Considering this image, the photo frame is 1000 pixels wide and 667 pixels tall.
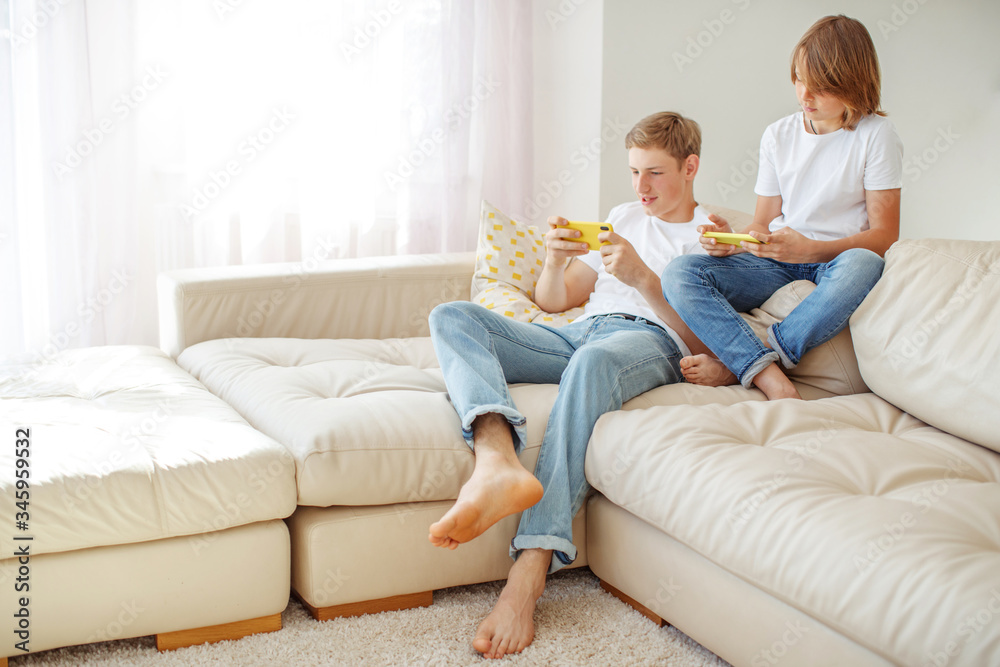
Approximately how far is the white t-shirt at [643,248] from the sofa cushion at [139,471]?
0.83 meters

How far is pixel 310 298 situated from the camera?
7.32 feet

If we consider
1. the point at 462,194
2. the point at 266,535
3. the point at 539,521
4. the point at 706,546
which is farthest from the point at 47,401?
the point at 462,194

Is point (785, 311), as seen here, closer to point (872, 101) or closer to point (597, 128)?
point (872, 101)

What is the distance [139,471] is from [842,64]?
5.04 feet

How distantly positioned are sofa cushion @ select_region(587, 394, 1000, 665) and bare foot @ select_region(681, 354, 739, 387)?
0.66ft

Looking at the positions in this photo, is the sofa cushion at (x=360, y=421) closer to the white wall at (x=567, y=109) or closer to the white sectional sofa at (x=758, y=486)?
the white sectional sofa at (x=758, y=486)

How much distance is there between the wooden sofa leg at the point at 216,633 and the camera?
131 cm

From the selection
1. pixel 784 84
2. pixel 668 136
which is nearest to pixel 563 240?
pixel 668 136

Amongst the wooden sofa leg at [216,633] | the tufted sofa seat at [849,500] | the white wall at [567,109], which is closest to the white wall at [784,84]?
the white wall at [567,109]

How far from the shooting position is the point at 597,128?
2.98m

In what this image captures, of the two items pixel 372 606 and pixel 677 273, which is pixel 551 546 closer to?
pixel 372 606

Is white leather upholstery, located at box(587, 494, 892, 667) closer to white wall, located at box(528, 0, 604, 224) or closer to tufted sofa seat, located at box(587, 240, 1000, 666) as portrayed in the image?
tufted sofa seat, located at box(587, 240, 1000, 666)

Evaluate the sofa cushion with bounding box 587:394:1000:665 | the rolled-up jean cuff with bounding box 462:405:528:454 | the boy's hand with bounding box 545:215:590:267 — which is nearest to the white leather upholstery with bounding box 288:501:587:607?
the rolled-up jean cuff with bounding box 462:405:528:454

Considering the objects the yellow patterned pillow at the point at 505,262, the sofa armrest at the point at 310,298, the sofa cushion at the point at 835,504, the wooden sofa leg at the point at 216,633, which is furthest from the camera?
the yellow patterned pillow at the point at 505,262
